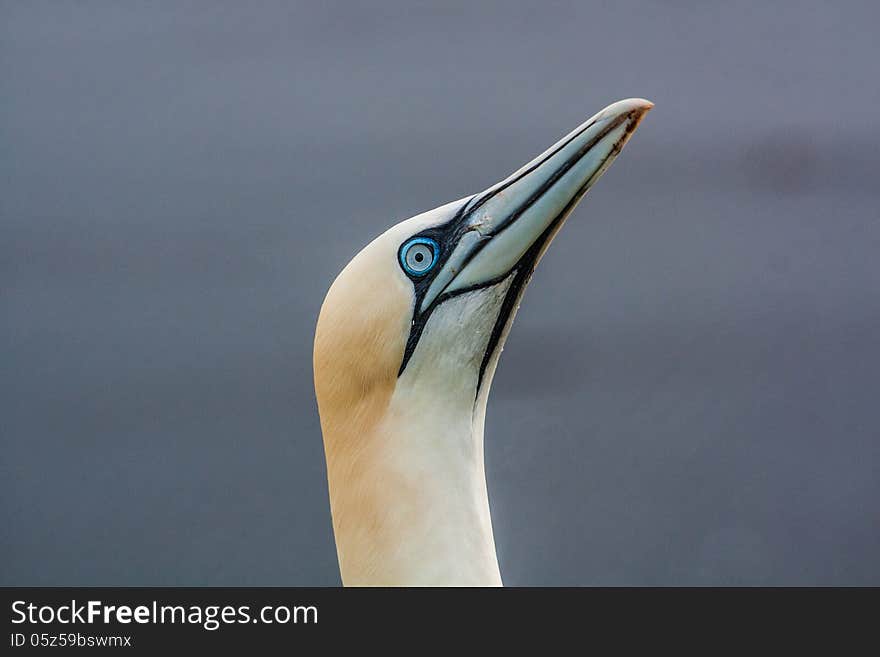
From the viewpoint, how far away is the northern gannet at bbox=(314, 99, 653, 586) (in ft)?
6.23

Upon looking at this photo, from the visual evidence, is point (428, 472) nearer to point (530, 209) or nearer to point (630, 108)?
point (530, 209)

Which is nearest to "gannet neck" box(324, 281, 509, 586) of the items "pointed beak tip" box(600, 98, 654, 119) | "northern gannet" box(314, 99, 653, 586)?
"northern gannet" box(314, 99, 653, 586)

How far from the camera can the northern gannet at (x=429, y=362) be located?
1.90 metres

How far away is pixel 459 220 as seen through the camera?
1.99 m

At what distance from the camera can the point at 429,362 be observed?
193 cm

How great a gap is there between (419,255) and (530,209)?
0.75 feet

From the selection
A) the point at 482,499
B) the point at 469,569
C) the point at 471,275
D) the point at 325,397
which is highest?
the point at 471,275

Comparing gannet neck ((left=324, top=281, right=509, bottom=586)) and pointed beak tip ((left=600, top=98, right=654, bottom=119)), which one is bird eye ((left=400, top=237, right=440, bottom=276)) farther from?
pointed beak tip ((left=600, top=98, right=654, bottom=119))

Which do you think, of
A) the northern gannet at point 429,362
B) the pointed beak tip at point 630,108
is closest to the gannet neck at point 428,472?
the northern gannet at point 429,362

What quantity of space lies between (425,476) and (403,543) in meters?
0.13

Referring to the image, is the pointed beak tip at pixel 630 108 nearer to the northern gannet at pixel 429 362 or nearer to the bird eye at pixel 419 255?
the northern gannet at pixel 429 362
